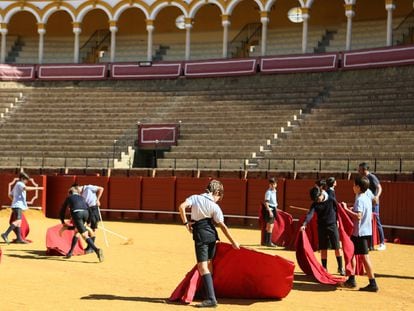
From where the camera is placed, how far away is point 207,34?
32.9m

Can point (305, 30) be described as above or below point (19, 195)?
above

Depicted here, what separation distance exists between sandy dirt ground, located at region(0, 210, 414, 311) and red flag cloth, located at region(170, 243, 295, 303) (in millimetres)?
148

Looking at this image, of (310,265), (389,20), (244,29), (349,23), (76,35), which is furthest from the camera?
(76,35)

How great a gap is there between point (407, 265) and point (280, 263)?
4.09 metres

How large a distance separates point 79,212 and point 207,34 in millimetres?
23186

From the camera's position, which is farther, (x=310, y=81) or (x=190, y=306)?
(x=310, y=81)

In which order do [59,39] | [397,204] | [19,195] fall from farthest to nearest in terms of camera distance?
[59,39], [397,204], [19,195]

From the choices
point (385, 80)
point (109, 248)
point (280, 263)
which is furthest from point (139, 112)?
point (280, 263)

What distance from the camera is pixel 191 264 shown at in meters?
10.7

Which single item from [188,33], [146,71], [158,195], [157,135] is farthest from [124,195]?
[188,33]

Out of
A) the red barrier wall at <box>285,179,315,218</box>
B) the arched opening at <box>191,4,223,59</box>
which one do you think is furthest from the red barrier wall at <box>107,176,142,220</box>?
the arched opening at <box>191,4,223,59</box>

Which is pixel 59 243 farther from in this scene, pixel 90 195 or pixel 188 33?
pixel 188 33

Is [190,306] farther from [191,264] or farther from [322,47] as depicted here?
[322,47]

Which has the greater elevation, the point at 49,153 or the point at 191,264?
the point at 49,153
